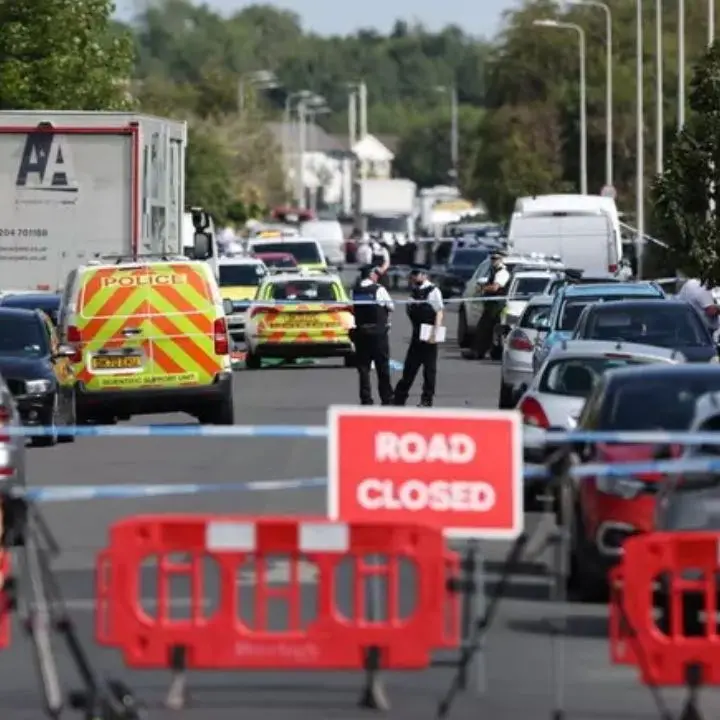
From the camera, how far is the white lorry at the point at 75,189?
32.9m

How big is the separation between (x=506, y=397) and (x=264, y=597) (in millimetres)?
19878

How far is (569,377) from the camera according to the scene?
20.5 meters

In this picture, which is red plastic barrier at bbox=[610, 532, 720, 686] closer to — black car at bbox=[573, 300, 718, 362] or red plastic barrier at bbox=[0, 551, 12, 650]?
red plastic barrier at bbox=[0, 551, 12, 650]

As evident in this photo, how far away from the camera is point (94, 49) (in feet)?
182

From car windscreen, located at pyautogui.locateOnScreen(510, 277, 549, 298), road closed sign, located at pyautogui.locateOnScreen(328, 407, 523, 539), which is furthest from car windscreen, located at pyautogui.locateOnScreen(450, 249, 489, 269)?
road closed sign, located at pyautogui.locateOnScreen(328, 407, 523, 539)

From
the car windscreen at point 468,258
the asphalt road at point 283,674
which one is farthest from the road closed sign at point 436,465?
the car windscreen at point 468,258

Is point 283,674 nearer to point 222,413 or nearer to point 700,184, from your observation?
point 222,413

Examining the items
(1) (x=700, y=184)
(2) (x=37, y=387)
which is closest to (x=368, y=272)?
(2) (x=37, y=387)

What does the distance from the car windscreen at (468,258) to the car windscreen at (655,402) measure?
1878 inches

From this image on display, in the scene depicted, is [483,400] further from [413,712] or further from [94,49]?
[94,49]

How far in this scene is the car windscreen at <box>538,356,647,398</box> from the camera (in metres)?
20.3

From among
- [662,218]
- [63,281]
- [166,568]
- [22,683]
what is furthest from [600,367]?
[662,218]

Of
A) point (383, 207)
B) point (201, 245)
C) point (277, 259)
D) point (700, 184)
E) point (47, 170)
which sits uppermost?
point (47, 170)

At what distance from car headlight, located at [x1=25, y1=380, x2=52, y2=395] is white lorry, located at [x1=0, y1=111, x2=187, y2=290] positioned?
6.96 meters
